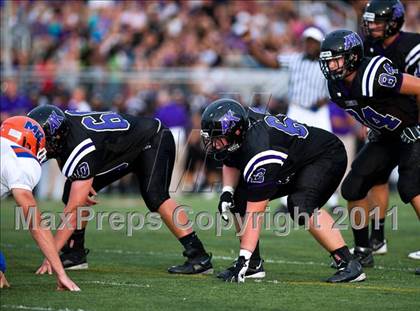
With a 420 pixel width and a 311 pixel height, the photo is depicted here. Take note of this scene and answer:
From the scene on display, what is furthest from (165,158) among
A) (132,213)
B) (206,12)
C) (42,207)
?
(206,12)

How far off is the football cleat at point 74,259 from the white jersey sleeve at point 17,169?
1682mm

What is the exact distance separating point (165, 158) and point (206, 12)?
34.1 ft

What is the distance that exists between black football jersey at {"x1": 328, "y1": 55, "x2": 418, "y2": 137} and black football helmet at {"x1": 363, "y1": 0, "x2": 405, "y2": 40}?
796 millimetres

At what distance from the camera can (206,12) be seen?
54.9 feet

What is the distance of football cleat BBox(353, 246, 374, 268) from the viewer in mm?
6969

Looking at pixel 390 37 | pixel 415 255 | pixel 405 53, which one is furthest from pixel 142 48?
pixel 415 255

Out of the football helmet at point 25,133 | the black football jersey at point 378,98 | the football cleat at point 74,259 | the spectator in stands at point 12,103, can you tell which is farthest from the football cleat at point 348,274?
the spectator in stands at point 12,103

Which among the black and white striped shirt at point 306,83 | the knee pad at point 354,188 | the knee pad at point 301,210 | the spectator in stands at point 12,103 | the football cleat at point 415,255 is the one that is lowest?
the spectator in stands at point 12,103

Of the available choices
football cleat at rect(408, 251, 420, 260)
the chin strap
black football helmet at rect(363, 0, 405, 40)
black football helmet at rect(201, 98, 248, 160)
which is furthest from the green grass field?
black football helmet at rect(363, 0, 405, 40)

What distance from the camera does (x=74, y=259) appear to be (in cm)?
681

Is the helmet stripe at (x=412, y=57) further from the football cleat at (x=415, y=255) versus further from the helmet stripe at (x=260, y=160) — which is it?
the helmet stripe at (x=260, y=160)

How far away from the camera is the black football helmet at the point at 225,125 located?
5.88 metres

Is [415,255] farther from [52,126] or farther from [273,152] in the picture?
[52,126]

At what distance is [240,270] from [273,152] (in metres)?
0.84
